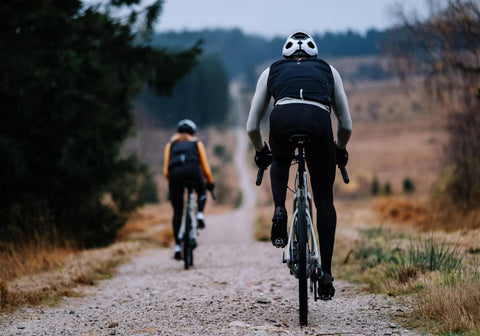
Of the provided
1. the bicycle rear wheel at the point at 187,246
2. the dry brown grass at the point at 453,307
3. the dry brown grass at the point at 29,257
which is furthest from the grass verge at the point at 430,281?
the dry brown grass at the point at 29,257

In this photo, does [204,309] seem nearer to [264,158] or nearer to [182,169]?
[264,158]

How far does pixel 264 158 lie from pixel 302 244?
0.84 meters

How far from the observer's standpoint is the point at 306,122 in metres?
4.24

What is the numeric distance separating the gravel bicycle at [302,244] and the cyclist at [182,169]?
4225 mm

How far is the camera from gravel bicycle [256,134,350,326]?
4262 millimetres

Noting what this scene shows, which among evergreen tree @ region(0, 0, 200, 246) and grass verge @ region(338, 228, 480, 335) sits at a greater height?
evergreen tree @ region(0, 0, 200, 246)

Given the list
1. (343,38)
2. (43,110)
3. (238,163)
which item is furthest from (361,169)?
(43,110)

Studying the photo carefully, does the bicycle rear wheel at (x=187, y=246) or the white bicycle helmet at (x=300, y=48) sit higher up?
the white bicycle helmet at (x=300, y=48)

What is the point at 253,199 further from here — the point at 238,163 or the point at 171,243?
the point at 171,243

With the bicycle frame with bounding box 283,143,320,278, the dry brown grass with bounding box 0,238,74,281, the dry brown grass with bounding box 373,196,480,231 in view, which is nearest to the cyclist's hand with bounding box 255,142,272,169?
the bicycle frame with bounding box 283,143,320,278

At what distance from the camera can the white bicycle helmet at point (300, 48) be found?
4.56 meters

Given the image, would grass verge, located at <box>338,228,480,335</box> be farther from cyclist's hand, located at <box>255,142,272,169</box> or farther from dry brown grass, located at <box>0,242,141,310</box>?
dry brown grass, located at <box>0,242,141,310</box>

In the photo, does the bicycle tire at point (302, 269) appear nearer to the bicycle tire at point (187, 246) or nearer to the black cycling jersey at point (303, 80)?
the black cycling jersey at point (303, 80)

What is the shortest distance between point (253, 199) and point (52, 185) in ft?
122
